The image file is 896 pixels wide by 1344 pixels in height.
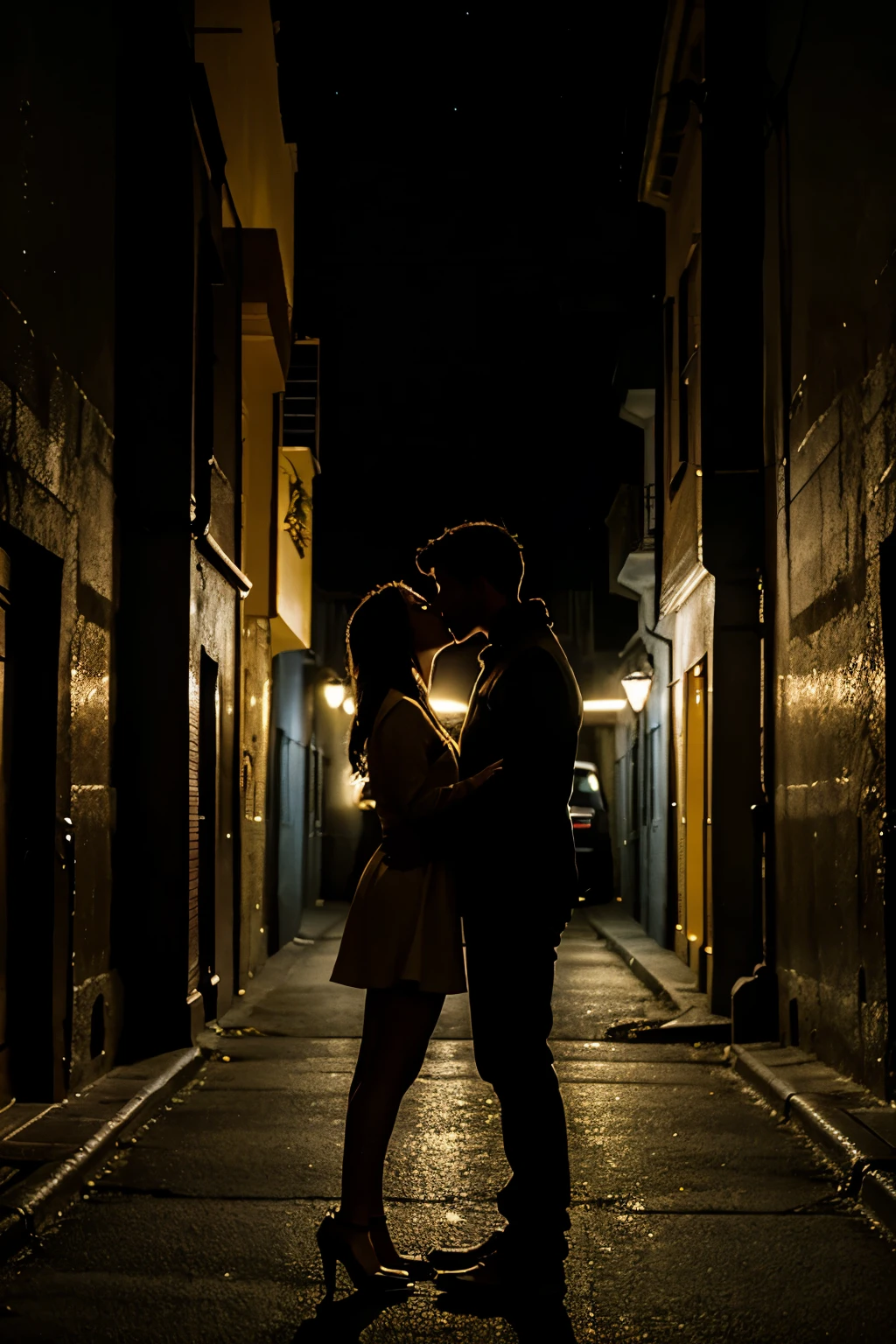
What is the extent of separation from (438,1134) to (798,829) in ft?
10.9

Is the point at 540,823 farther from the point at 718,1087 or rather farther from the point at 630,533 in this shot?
the point at 630,533

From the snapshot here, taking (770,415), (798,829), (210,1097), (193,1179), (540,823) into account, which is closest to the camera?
(540,823)

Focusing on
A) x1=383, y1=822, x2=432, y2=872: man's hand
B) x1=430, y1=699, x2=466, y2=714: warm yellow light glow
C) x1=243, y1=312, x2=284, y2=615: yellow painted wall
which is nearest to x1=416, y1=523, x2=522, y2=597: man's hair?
x1=383, y1=822, x2=432, y2=872: man's hand

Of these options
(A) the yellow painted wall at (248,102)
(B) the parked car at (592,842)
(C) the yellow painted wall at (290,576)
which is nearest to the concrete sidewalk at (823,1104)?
(C) the yellow painted wall at (290,576)

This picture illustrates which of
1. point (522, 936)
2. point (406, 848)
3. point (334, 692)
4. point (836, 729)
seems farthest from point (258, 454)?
point (522, 936)

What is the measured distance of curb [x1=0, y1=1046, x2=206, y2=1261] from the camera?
5016 millimetres

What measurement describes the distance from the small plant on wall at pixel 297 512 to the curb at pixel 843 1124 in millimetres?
9990

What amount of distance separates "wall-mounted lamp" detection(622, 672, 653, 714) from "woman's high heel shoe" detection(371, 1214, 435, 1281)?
50.5 ft

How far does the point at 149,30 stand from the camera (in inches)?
379

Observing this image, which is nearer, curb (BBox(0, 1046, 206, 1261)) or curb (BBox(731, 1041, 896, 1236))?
curb (BBox(0, 1046, 206, 1261))

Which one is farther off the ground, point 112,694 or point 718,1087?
point 112,694

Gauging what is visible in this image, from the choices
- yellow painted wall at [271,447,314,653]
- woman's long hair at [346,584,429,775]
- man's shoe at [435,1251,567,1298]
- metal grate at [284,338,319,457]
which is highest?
metal grate at [284,338,319,457]

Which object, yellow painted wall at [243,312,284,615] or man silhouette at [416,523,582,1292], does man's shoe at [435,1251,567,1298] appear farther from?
yellow painted wall at [243,312,284,615]

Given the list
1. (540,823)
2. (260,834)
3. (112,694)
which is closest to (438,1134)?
(540,823)
